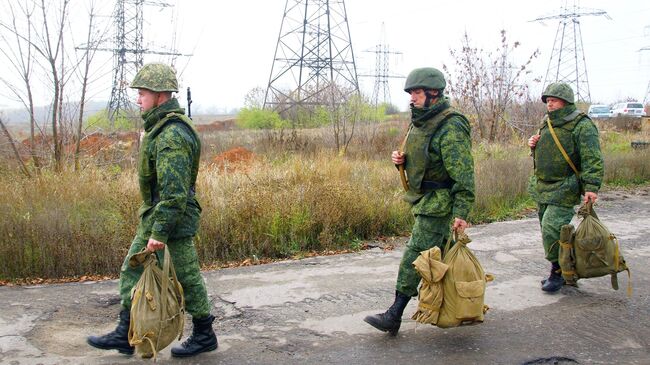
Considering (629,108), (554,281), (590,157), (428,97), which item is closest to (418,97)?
(428,97)

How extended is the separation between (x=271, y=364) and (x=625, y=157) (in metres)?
10.7

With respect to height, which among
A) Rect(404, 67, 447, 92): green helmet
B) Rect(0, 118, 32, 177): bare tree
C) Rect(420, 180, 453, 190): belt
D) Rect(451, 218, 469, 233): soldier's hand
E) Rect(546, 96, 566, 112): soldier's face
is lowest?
Rect(451, 218, 469, 233): soldier's hand

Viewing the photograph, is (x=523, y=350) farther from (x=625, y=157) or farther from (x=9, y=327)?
(x=625, y=157)

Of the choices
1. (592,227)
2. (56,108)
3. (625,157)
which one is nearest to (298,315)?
(592,227)

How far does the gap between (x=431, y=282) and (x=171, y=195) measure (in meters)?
1.79

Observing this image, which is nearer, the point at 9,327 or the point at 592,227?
the point at 9,327

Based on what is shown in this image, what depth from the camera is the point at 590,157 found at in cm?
488

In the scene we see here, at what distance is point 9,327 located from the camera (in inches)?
167

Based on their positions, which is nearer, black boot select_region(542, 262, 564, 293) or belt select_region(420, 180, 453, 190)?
belt select_region(420, 180, 453, 190)

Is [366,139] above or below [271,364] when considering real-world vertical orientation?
above

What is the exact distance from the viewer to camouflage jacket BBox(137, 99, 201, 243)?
348 cm

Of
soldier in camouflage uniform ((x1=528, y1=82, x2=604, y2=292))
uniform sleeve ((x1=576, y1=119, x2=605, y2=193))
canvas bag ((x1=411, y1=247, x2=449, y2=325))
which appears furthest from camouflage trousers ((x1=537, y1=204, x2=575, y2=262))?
canvas bag ((x1=411, y1=247, x2=449, y2=325))

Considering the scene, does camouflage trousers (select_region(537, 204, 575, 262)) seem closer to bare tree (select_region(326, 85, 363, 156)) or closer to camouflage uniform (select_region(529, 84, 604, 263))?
camouflage uniform (select_region(529, 84, 604, 263))

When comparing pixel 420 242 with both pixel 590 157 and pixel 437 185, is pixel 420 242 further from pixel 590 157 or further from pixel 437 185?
pixel 590 157
